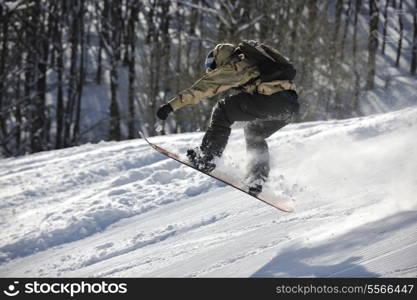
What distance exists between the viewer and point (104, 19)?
75.1ft

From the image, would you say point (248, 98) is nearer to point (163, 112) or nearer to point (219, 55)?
point (219, 55)

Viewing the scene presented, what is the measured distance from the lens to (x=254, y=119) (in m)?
5.21

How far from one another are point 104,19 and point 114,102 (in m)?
4.40

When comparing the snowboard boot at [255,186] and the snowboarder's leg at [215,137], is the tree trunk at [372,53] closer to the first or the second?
the snowboard boot at [255,186]

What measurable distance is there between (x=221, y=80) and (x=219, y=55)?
0.29 metres

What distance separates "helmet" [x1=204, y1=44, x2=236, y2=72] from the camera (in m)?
5.00

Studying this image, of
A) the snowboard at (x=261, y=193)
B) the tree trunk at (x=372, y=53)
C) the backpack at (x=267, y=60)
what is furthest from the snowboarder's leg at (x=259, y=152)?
the tree trunk at (x=372, y=53)

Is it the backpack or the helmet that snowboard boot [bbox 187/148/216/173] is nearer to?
the helmet

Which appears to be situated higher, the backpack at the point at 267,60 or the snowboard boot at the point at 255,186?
the backpack at the point at 267,60

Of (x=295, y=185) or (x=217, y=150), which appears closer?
(x=217, y=150)

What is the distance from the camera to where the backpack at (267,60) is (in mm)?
4887

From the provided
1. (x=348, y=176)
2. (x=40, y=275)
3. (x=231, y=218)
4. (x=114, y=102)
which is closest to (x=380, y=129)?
(x=348, y=176)

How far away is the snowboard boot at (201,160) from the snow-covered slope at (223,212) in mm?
664

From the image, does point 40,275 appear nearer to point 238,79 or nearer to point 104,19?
point 238,79
